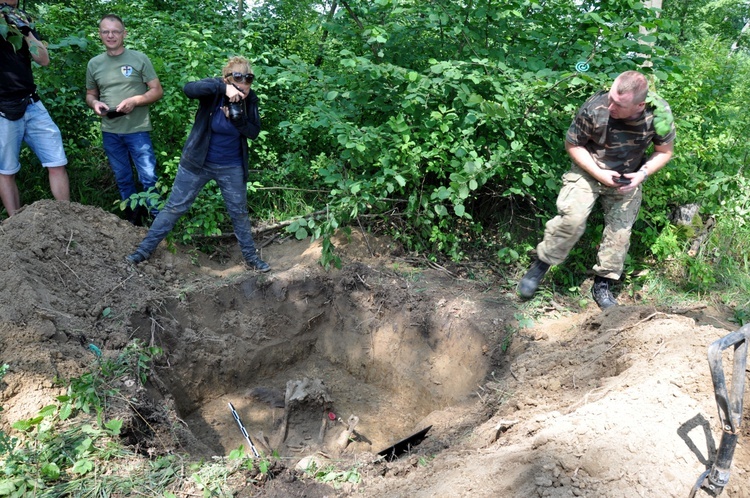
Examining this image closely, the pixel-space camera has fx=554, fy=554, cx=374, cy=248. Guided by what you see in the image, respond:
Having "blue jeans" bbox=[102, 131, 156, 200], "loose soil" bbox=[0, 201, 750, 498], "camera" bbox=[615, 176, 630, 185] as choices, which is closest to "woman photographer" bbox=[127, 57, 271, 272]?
"loose soil" bbox=[0, 201, 750, 498]

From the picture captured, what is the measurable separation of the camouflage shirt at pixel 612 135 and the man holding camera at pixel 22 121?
4.50 m

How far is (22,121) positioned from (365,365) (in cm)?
384

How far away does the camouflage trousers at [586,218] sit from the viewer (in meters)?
4.48

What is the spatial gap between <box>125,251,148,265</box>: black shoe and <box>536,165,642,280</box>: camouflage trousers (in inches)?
140

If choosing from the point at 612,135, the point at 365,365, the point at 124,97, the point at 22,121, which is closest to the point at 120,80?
the point at 124,97

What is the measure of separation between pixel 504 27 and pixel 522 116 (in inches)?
33.8

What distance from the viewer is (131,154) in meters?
5.50

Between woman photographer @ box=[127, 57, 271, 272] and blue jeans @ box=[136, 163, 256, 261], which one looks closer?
woman photographer @ box=[127, 57, 271, 272]

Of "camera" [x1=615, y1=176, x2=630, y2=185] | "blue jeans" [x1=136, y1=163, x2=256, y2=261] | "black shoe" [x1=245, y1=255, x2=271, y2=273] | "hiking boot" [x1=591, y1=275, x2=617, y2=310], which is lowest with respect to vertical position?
"black shoe" [x1=245, y1=255, x2=271, y2=273]

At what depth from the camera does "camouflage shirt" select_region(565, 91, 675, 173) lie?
422cm

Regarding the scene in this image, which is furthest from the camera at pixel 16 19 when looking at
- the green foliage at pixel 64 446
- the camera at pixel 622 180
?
the camera at pixel 622 180

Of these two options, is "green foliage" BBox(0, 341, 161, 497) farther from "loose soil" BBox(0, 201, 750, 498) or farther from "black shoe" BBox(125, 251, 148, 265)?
"black shoe" BBox(125, 251, 148, 265)

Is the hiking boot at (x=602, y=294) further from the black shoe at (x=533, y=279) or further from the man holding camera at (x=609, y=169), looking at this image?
the black shoe at (x=533, y=279)

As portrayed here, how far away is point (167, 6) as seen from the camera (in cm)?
796
